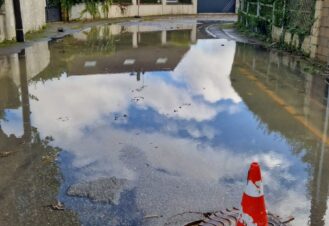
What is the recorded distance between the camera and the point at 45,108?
315 inches

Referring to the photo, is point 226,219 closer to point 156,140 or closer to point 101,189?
point 101,189

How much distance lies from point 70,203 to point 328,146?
3.82 m

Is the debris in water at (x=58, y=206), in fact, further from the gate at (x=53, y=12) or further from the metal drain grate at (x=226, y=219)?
the gate at (x=53, y=12)

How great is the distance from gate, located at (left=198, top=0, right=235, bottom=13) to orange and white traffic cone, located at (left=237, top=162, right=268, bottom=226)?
38.7 metres

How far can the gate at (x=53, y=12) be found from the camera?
27.1 meters

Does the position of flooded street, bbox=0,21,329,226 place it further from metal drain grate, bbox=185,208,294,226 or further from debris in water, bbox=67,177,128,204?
metal drain grate, bbox=185,208,294,226

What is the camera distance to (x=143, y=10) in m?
35.7

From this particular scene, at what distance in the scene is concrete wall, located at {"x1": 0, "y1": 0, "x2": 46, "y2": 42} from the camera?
53.4 ft

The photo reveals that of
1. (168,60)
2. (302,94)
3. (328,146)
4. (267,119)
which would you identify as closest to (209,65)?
(168,60)

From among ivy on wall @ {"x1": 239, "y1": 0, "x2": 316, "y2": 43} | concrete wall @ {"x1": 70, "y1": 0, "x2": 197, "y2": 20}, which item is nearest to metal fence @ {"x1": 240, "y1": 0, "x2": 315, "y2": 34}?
ivy on wall @ {"x1": 239, "y1": 0, "x2": 316, "y2": 43}

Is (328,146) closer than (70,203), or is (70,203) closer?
(70,203)

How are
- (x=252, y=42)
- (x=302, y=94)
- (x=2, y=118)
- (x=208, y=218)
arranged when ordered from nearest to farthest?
(x=208, y=218), (x=2, y=118), (x=302, y=94), (x=252, y=42)

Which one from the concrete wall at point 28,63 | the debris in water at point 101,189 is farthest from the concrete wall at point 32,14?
the debris in water at point 101,189

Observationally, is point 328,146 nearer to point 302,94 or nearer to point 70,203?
point 302,94
